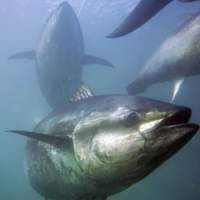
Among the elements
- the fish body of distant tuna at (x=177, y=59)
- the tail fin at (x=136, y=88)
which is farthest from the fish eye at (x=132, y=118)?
the tail fin at (x=136, y=88)

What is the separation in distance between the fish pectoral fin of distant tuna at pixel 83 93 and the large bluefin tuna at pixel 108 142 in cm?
20

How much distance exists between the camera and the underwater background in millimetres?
14180

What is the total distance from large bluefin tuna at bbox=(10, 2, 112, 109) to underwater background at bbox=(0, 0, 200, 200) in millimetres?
1176

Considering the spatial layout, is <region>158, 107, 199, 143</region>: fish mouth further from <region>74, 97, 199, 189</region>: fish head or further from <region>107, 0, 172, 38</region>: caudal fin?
<region>107, 0, 172, 38</region>: caudal fin

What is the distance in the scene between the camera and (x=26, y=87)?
68.1 metres

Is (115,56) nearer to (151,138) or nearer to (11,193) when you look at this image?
(11,193)

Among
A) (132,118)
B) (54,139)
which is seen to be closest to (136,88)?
(54,139)

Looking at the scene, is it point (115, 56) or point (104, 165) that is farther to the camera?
point (115, 56)

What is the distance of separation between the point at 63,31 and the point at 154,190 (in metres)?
10.3

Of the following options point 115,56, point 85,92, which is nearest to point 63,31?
point 85,92

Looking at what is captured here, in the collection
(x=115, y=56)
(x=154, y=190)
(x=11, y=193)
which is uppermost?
(x=115, y=56)

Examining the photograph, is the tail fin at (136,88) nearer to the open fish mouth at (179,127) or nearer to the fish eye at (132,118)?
the fish eye at (132,118)

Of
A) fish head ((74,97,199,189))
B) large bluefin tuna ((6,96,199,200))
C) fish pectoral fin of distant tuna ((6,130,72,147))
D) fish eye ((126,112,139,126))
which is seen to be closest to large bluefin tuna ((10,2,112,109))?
large bluefin tuna ((6,96,199,200))

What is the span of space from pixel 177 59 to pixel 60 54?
195cm
